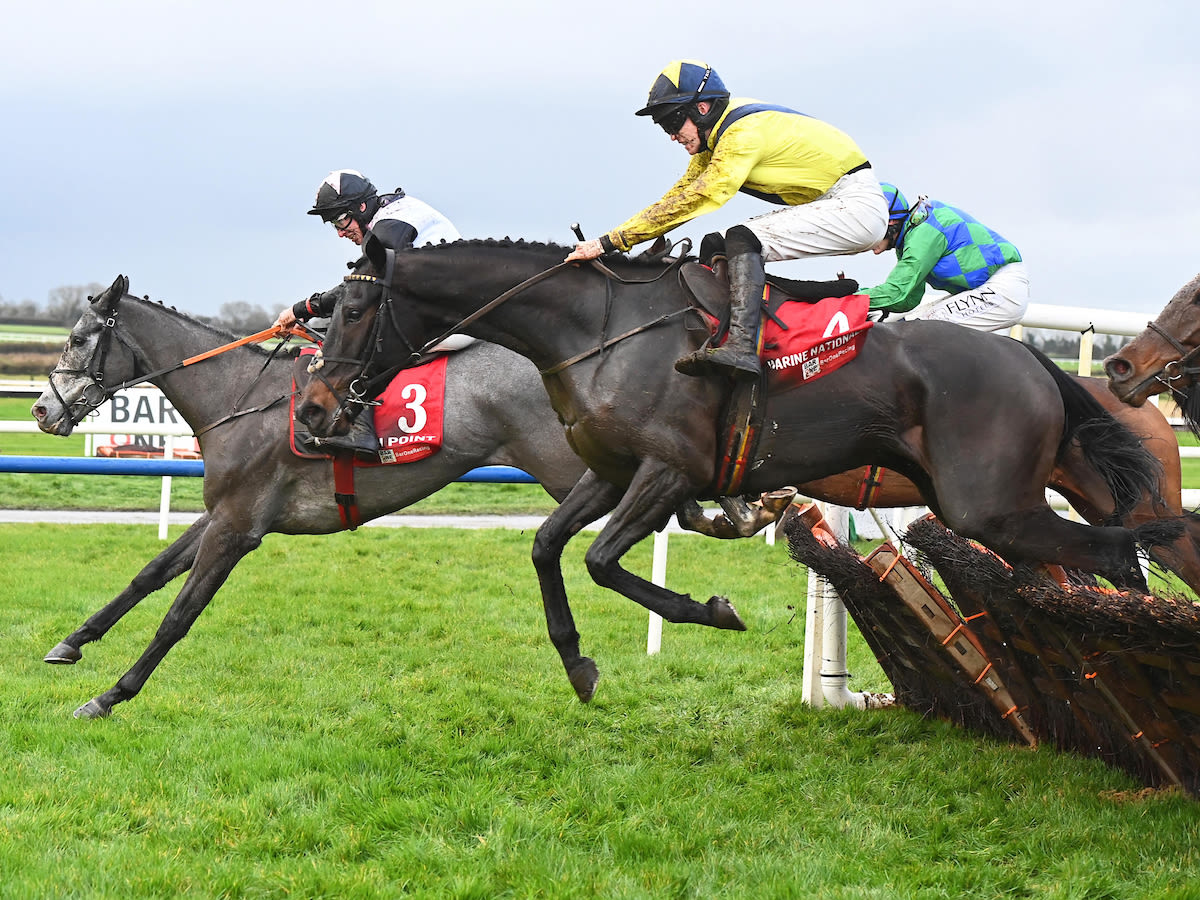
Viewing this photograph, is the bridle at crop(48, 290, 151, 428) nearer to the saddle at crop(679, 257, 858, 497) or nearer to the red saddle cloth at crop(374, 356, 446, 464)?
the red saddle cloth at crop(374, 356, 446, 464)

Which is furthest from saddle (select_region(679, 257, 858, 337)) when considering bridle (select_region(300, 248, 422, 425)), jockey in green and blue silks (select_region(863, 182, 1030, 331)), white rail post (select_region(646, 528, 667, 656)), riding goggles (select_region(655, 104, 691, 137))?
white rail post (select_region(646, 528, 667, 656))

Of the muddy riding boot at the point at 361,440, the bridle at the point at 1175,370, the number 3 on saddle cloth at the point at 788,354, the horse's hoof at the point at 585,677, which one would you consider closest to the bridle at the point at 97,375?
the muddy riding boot at the point at 361,440

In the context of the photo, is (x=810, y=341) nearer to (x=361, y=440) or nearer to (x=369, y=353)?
(x=369, y=353)

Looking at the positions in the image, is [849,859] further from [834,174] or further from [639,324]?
[834,174]

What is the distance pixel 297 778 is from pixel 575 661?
1154 millimetres

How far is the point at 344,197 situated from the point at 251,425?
1367 millimetres

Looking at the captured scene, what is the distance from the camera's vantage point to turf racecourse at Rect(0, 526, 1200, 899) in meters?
3.47

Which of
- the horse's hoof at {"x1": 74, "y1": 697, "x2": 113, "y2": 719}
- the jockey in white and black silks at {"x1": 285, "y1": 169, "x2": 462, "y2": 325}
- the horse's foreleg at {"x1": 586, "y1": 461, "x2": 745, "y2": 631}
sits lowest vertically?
the horse's hoof at {"x1": 74, "y1": 697, "x2": 113, "y2": 719}

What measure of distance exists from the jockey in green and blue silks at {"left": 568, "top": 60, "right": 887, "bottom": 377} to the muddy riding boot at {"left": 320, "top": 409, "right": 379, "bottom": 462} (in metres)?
1.71

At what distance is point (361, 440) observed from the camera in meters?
5.76

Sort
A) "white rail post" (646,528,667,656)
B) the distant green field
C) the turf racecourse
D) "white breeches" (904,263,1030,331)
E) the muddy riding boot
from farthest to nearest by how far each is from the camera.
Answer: the distant green field, "white rail post" (646,528,667,656), the muddy riding boot, "white breeches" (904,263,1030,331), the turf racecourse

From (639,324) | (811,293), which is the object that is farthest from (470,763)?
(811,293)

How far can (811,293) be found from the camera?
14.9 ft

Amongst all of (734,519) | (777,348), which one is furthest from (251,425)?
(777,348)
